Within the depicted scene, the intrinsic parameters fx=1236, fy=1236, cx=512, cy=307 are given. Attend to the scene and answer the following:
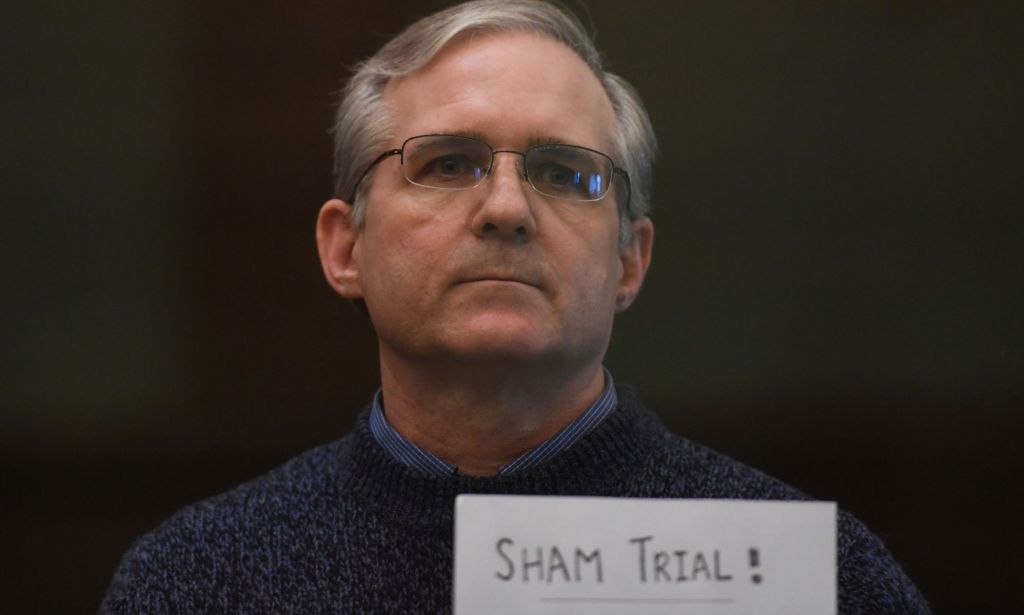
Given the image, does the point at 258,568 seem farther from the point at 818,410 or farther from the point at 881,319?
the point at 881,319

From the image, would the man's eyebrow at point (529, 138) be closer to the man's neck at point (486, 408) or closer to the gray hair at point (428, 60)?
the gray hair at point (428, 60)

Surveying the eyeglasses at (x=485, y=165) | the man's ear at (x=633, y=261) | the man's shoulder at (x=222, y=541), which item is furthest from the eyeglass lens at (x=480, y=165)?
Result: the man's shoulder at (x=222, y=541)

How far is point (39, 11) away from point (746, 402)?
155 cm

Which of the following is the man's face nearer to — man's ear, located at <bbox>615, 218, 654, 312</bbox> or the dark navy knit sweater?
man's ear, located at <bbox>615, 218, 654, 312</bbox>

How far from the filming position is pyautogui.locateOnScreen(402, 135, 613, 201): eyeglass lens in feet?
5.65

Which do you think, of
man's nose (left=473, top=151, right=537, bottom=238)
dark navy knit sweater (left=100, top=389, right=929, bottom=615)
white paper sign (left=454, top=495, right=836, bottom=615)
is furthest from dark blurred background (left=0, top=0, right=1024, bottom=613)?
white paper sign (left=454, top=495, right=836, bottom=615)

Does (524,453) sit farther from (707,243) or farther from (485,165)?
(707,243)

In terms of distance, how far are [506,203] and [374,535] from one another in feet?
1.64

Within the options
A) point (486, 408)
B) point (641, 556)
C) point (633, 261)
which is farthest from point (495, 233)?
point (641, 556)

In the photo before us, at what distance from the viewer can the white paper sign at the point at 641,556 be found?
4.11 ft

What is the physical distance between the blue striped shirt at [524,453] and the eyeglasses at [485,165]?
0.32m

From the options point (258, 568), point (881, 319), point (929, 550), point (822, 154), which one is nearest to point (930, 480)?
point (929, 550)

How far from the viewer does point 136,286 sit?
238 cm

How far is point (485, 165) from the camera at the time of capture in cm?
172
